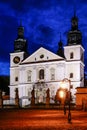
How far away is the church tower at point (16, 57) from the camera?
8810 centimetres

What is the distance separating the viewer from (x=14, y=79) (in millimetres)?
88438

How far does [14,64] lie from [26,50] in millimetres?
5151

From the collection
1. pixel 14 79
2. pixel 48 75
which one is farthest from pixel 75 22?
pixel 14 79

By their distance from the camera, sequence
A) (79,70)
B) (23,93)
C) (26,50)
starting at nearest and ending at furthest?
1. (79,70)
2. (23,93)
3. (26,50)

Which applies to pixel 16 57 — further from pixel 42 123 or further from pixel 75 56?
pixel 42 123

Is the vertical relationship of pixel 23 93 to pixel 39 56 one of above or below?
below

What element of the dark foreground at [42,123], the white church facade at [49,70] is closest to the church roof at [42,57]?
the white church facade at [49,70]

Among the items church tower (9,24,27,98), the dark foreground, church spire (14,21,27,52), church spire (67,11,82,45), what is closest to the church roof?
church tower (9,24,27,98)

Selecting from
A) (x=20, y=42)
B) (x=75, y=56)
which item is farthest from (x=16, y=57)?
(x=75, y=56)

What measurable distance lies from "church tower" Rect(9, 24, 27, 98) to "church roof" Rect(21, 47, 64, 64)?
3.33m

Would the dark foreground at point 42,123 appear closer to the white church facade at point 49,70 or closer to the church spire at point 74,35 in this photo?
the white church facade at point 49,70

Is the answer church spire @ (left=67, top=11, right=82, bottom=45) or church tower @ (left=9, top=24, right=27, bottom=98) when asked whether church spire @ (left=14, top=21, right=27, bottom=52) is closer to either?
church tower @ (left=9, top=24, right=27, bottom=98)

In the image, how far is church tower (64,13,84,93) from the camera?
3110 inches

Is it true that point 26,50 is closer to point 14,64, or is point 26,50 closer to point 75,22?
point 14,64
